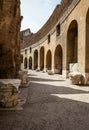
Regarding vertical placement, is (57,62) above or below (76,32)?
below

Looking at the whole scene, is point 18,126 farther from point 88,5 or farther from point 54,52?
point 54,52

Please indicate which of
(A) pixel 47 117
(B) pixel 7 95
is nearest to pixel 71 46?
(B) pixel 7 95

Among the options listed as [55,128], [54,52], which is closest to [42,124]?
[55,128]

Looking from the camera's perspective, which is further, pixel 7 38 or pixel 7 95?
pixel 7 38

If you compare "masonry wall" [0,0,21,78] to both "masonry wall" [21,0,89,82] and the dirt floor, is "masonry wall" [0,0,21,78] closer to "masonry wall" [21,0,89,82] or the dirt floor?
the dirt floor

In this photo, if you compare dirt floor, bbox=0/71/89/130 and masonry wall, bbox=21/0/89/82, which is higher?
masonry wall, bbox=21/0/89/82

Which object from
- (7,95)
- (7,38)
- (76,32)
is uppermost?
(76,32)

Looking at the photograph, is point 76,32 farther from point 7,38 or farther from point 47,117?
point 47,117

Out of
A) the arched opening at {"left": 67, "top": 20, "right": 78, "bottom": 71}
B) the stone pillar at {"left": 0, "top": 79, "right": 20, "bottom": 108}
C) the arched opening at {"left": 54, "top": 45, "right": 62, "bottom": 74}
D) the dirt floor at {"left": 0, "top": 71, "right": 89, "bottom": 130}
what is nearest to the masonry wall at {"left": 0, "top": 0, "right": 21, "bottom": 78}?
the dirt floor at {"left": 0, "top": 71, "right": 89, "bottom": 130}

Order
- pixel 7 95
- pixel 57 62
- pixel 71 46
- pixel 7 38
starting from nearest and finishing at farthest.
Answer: pixel 7 95
pixel 7 38
pixel 71 46
pixel 57 62

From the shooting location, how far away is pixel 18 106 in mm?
4887

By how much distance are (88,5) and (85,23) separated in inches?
32.5

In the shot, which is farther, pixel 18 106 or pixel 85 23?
pixel 85 23

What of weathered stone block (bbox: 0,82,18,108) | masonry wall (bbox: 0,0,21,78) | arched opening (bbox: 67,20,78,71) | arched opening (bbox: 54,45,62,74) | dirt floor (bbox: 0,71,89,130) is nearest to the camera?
dirt floor (bbox: 0,71,89,130)
